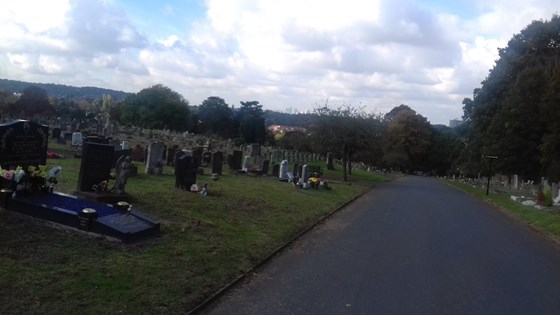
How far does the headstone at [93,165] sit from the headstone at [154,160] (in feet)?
23.0

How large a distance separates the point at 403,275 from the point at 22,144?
24.6ft

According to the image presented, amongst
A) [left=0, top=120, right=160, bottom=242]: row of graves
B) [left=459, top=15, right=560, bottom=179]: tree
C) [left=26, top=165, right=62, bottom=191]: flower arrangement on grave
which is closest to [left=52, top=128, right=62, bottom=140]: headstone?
[left=0, top=120, right=160, bottom=242]: row of graves

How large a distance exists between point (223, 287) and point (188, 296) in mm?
816

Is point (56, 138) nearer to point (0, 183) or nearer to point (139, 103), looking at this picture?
point (0, 183)

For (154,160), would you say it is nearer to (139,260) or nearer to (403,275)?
(139,260)

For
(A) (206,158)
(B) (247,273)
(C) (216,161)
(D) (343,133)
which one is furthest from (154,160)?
(D) (343,133)

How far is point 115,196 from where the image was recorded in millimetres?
11078

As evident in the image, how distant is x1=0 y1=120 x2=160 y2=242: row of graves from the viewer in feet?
27.5

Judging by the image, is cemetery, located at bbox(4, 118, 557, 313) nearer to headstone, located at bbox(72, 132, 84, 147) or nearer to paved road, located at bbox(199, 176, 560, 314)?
paved road, located at bbox(199, 176, 560, 314)

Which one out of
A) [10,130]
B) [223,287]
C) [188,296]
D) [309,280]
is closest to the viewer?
[188,296]

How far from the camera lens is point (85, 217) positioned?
27.1 ft

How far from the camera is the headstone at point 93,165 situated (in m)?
11.1

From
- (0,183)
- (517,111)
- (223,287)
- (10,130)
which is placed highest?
(517,111)

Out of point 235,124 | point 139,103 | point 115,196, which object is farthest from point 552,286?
point 235,124
